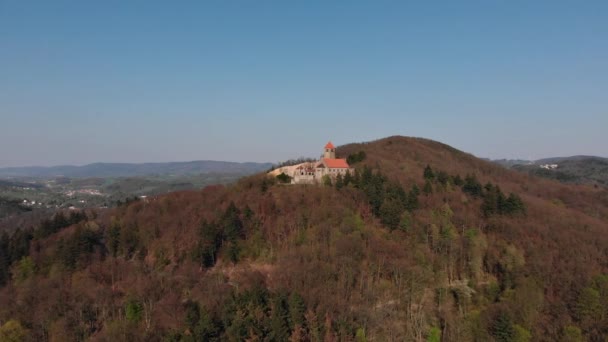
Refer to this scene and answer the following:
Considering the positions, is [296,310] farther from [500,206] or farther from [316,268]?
[500,206]

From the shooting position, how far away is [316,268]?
44312mm

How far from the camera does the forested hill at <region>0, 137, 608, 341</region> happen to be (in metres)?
40.2

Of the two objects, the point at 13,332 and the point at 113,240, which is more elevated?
the point at 113,240

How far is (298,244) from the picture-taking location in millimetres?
51500

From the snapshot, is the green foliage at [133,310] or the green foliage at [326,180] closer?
the green foliage at [133,310]

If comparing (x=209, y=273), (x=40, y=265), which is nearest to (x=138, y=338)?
(x=209, y=273)

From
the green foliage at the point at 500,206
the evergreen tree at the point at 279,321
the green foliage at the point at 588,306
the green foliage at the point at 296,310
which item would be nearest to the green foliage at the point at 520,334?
the green foliage at the point at 588,306

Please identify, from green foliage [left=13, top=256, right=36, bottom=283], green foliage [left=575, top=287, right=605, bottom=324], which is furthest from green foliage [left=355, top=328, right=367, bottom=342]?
green foliage [left=13, top=256, right=36, bottom=283]

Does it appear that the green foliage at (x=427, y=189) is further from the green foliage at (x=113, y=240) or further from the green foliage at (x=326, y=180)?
the green foliage at (x=113, y=240)

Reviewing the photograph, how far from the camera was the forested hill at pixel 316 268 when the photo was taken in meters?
40.2

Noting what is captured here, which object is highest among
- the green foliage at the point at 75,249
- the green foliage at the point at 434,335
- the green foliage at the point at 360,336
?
the green foliage at the point at 75,249

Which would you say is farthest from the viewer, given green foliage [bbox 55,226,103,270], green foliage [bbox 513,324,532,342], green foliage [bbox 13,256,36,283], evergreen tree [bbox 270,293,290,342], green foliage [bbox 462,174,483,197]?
green foliage [bbox 462,174,483,197]

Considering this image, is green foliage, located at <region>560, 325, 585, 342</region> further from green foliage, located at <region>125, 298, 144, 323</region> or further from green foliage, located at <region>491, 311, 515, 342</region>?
green foliage, located at <region>125, 298, 144, 323</region>

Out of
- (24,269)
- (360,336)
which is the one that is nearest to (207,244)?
(360,336)
